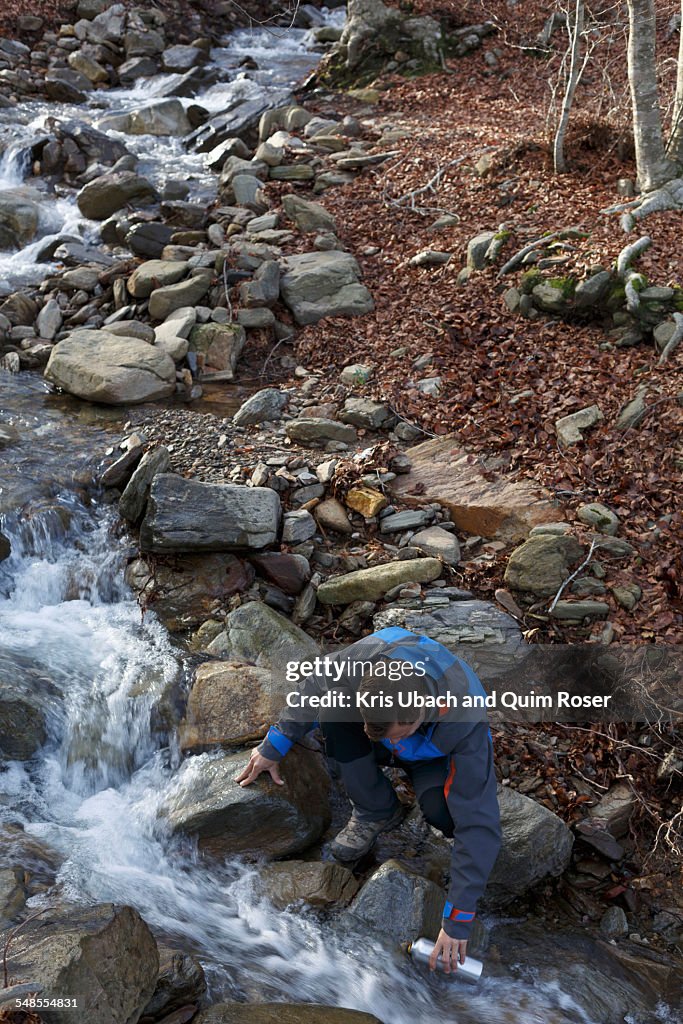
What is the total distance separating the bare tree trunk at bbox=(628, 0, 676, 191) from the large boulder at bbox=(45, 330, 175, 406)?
18.5ft

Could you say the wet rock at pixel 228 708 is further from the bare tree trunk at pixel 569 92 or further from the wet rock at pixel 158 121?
the wet rock at pixel 158 121

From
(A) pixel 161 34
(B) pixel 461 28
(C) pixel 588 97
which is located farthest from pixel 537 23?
(A) pixel 161 34

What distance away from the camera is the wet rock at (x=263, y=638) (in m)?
4.90

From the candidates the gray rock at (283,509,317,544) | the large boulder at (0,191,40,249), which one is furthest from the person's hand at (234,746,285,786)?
the large boulder at (0,191,40,249)

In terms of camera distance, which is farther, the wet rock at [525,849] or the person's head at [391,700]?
the wet rock at [525,849]

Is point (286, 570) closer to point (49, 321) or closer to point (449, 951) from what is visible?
point (449, 951)

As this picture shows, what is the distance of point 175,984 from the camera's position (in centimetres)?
301

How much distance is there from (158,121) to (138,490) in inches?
429

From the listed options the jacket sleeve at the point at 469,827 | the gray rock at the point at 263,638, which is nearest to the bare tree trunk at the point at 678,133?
the gray rock at the point at 263,638

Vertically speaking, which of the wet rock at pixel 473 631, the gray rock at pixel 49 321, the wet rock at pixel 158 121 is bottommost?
the wet rock at pixel 473 631

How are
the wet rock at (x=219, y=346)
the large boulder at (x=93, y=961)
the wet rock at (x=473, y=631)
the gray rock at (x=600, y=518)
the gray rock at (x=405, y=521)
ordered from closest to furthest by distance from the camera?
the large boulder at (x=93, y=961) → the wet rock at (x=473, y=631) → the gray rock at (x=600, y=518) → the gray rock at (x=405, y=521) → the wet rock at (x=219, y=346)

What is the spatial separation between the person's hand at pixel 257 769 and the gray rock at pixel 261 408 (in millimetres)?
3829

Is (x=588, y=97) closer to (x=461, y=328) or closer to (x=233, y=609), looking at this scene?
(x=461, y=328)

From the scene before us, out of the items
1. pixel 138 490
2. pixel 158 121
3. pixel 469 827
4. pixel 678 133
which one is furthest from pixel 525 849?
pixel 158 121
